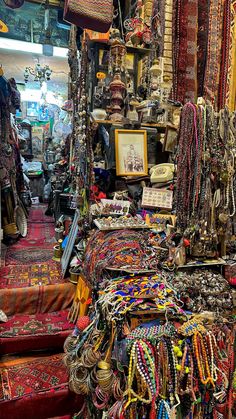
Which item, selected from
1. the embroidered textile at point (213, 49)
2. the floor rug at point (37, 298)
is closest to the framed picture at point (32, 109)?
the embroidered textile at point (213, 49)

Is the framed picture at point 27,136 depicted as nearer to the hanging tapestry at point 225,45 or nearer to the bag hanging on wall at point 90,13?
the hanging tapestry at point 225,45

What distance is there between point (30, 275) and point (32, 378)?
3.59 feet

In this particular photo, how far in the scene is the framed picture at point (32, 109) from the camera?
29.8ft

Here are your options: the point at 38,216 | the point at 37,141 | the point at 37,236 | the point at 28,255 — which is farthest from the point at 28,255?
the point at 37,141

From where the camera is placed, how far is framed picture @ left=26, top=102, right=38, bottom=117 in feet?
29.8

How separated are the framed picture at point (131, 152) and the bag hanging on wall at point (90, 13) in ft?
2.77

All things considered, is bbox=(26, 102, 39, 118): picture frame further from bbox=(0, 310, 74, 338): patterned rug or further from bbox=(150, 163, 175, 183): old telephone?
bbox=(0, 310, 74, 338): patterned rug

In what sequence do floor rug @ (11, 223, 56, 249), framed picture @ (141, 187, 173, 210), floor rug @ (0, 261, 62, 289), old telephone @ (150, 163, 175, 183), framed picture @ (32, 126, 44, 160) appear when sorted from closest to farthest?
framed picture @ (141, 187, 173, 210), old telephone @ (150, 163, 175, 183), floor rug @ (0, 261, 62, 289), floor rug @ (11, 223, 56, 249), framed picture @ (32, 126, 44, 160)

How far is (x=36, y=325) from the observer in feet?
7.88

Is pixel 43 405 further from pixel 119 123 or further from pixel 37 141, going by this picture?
pixel 37 141

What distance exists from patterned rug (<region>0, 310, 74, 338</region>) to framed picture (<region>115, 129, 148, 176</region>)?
1.36 meters

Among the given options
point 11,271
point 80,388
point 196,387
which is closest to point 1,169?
point 11,271

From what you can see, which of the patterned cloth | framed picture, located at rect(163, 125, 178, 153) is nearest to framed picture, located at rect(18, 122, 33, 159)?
the patterned cloth

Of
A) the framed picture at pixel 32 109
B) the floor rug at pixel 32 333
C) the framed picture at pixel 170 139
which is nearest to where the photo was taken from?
the floor rug at pixel 32 333
